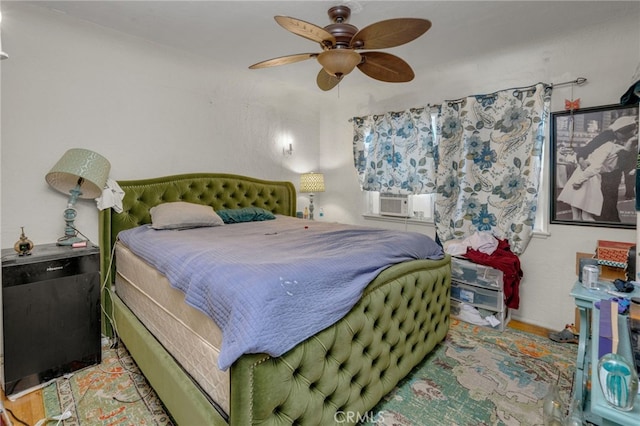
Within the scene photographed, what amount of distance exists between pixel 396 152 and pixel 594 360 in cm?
294

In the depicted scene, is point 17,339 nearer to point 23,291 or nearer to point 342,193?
point 23,291

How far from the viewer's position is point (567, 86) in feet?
8.78

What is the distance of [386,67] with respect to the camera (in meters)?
2.08

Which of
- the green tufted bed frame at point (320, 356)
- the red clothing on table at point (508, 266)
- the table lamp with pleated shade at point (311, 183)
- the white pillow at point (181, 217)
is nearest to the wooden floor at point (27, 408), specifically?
the green tufted bed frame at point (320, 356)

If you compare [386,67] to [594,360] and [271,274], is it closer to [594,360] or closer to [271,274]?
[271,274]

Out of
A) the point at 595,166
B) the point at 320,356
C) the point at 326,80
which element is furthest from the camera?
the point at 595,166

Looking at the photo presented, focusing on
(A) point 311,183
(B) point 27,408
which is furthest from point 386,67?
(B) point 27,408

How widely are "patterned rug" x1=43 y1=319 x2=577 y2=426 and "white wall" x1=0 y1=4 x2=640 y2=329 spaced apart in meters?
0.88

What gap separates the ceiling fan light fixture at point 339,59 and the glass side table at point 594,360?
5.47 ft

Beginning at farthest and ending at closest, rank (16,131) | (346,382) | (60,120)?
(60,120), (16,131), (346,382)

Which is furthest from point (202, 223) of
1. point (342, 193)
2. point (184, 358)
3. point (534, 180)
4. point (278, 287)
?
point (534, 180)

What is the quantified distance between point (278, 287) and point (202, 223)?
171 cm

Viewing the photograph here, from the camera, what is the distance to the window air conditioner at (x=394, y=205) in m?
3.75

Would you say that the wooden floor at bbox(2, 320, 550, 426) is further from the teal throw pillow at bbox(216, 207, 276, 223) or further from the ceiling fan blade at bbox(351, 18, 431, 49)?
the ceiling fan blade at bbox(351, 18, 431, 49)
